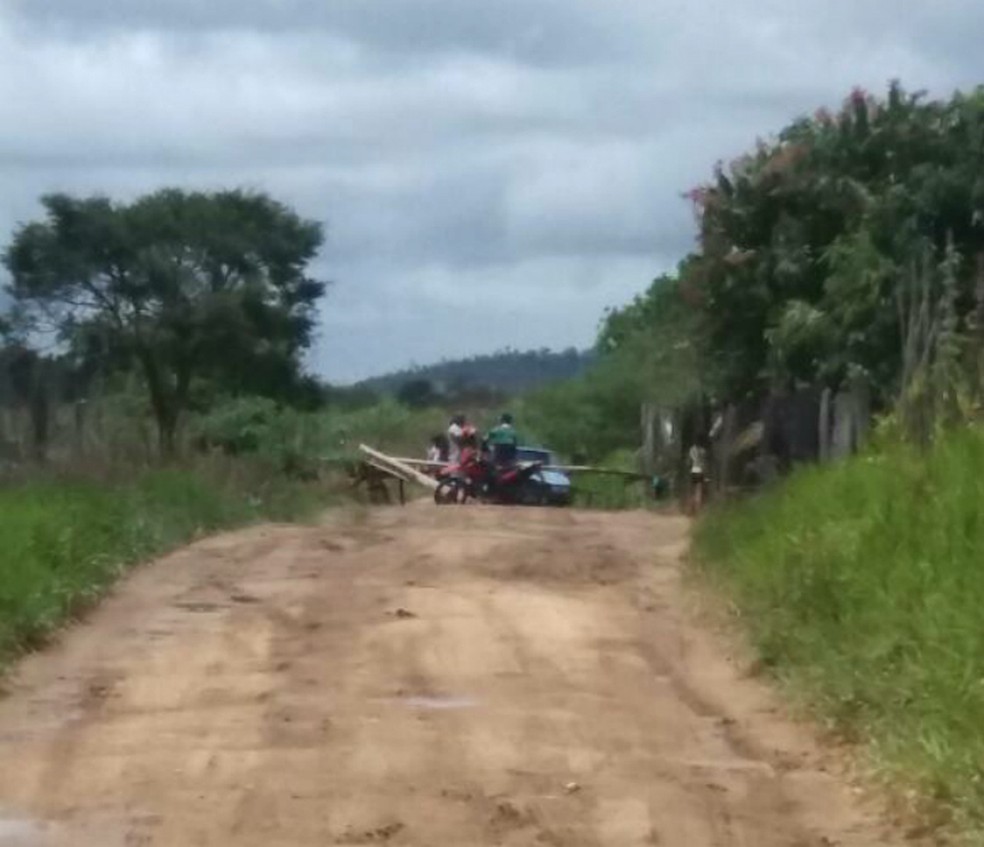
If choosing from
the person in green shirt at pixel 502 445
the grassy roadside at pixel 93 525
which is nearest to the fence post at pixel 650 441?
the person in green shirt at pixel 502 445

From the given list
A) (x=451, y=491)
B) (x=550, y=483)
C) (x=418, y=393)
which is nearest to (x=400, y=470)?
(x=550, y=483)

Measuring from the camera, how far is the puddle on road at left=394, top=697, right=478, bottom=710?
12.9 meters

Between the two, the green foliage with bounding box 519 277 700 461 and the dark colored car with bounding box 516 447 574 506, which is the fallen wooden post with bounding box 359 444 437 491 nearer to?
the dark colored car with bounding box 516 447 574 506

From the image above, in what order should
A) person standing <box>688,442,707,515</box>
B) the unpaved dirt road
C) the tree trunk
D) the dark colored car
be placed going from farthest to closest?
the tree trunk
the dark colored car
person standing <box>688,442,707,515</box>
the unpaved dirt road

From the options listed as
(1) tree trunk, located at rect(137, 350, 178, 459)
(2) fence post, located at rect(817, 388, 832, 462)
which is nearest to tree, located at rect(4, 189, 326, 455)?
(1) tree trunk, located at rect(137, 350, 178, 459)

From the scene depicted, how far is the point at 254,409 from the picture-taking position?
144ft

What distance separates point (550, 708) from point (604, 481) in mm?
29740

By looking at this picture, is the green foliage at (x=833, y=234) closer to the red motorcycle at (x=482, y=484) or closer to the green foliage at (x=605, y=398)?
the red motorcycle at (x=482, y=484)

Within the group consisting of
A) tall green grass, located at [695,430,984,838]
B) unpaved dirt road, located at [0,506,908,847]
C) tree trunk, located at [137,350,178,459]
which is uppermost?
tree trunk, located at [137,350,178,459]

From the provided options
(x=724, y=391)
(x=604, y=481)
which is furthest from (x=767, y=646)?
(x=604, y=481)

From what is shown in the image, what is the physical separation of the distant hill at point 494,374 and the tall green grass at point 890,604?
183 feet

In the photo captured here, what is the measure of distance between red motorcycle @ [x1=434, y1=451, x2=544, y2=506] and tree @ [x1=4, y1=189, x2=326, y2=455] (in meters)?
7.58

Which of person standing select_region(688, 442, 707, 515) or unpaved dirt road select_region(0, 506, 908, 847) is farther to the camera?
person standing select_region(688, 442, 707, 515)

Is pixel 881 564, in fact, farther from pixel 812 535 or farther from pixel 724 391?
pixel 724 391
